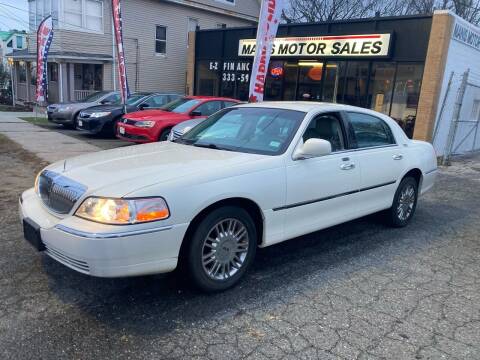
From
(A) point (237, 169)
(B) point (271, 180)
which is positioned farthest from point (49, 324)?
(B) point (271, 180)

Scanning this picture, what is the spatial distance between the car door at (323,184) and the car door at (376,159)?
178 mm

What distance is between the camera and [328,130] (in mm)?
4516

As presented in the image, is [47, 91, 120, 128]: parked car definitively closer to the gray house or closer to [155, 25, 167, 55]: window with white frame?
the gray house

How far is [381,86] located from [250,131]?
34.0ft

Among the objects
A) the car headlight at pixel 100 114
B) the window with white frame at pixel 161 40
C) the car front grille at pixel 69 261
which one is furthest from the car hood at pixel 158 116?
the window with white frame at pixel 161 40

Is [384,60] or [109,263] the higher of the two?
[384,60]

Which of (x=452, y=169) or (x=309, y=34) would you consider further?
(x=309, y=34)

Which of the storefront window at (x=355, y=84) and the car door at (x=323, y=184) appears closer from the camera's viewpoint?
the car door at (x=323, y=184)

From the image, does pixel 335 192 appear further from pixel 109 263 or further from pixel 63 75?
pixel 63 75

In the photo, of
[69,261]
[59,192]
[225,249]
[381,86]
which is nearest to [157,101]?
[381,86]

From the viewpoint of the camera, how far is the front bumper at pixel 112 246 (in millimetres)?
2893

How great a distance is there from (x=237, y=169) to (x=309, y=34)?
489 inches

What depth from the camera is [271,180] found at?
371 centimetres

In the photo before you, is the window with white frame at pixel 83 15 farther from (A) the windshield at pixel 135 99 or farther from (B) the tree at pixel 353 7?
(B) the tree at pixel 353 7
